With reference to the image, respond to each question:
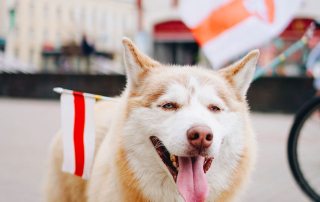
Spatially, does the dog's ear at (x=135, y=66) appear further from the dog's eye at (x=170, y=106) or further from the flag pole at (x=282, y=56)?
the flag pole at (x=282, y=56)

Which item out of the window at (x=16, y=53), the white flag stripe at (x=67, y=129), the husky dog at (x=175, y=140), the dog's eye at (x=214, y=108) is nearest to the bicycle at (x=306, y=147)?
the husky dog at (x=175, y=140)

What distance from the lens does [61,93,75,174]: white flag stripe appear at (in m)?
2.61

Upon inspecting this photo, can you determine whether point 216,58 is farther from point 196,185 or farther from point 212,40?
point 196,185

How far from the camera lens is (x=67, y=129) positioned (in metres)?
2.63

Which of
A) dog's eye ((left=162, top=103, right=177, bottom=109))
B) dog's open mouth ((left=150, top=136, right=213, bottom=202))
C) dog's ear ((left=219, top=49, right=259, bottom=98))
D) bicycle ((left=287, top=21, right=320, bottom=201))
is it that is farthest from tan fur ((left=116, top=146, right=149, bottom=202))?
bicycle ((left=287, top=21, right=320, bottom=201))

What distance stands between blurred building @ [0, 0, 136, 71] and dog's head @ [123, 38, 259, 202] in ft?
124

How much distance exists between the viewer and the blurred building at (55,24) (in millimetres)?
42344

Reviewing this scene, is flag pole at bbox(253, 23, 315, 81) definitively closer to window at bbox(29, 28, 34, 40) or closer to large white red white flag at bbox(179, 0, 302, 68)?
large white red white flag at bbox(179, 0, 302, 68)

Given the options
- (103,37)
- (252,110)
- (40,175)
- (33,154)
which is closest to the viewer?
(40,175)

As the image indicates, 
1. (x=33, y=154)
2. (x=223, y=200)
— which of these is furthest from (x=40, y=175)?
(x=223, y=200)

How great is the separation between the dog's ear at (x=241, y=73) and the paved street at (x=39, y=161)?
1.65 meters

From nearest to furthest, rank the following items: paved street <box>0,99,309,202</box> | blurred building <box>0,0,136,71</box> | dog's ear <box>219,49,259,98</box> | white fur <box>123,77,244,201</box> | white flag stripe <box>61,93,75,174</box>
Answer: white fur <box>123,77,244,201</box>
dog's ear <box>219,49,259,98</box>
white flag stripe <box>61,93,75,174</box>
paved street <box>0,99,309,202</box>
blurred building <box>0,0,136,71</box>

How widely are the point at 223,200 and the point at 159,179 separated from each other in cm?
43

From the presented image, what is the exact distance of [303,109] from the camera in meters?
3.37
